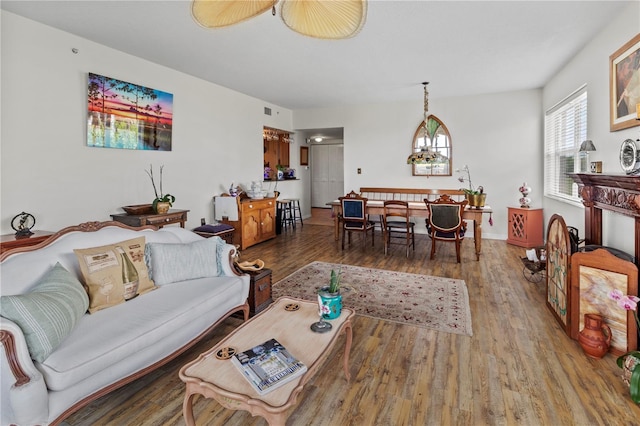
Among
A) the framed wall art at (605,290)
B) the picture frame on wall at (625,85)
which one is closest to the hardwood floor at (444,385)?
the framed wall art at (605,290)

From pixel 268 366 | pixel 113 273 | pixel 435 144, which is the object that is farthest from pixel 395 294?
pixel 435 144

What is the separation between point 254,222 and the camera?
577cm

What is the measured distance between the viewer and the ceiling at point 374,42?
2.92 m

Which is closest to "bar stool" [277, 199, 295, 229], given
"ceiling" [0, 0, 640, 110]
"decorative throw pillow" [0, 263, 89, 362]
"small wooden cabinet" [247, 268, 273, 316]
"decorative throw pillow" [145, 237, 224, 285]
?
"ceiling" [0, 0, 640, 110]

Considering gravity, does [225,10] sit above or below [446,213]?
above

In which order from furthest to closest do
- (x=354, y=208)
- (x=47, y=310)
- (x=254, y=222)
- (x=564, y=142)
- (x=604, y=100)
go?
(x=254, y=222) → (x=354, y=208) → (x=564, y=142) → (x=604, y=100) → (x=47, y=310)

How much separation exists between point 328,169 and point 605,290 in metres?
8.43

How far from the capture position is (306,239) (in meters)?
6.25

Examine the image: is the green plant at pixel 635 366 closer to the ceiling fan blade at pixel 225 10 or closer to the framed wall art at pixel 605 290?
the framed wall art at pixel 605 290

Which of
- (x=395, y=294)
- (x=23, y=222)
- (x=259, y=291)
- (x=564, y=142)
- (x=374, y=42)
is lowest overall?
(x=395, y=294)

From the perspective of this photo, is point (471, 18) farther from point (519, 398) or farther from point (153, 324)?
point (153, 324)

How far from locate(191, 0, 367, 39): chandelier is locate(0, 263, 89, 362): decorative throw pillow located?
156 centimetres

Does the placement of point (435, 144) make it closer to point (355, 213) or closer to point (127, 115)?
point (355, 213)

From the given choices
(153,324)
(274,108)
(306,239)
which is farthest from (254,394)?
(274,108)
